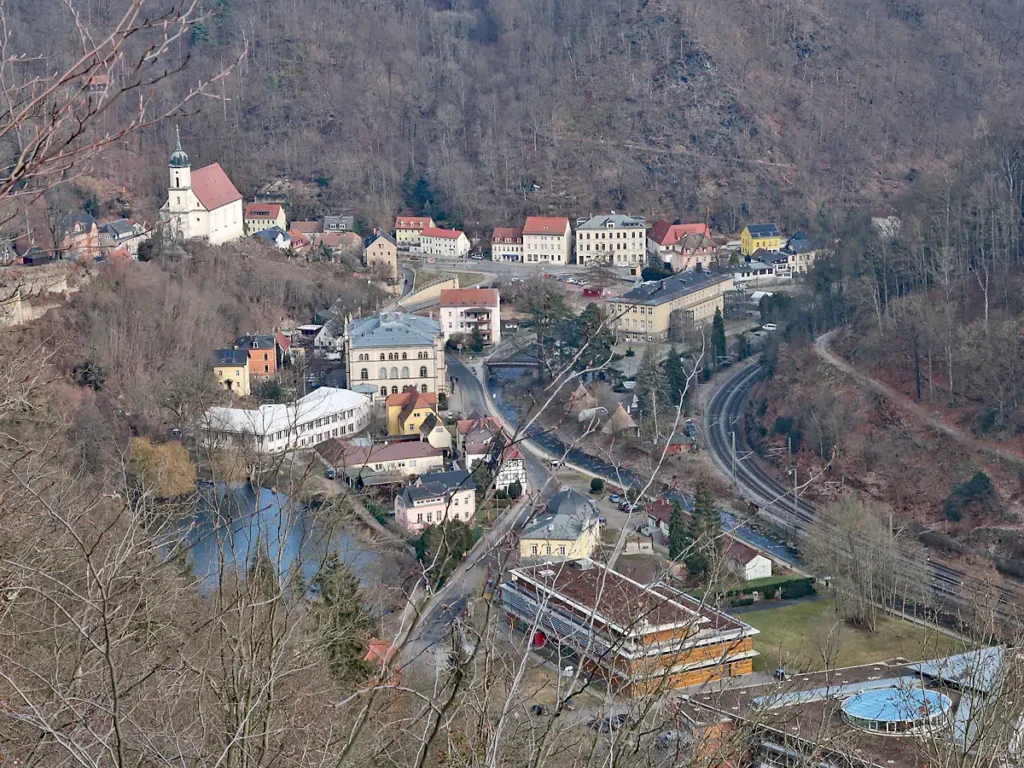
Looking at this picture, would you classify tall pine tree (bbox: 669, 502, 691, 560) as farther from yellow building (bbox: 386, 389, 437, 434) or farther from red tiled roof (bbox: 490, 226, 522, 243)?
red tiled roof (bbox: 490, 226, 522, 243)

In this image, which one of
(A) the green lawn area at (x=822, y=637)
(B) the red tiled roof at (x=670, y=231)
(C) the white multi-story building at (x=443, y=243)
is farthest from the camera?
(C) the white multi-story building at (x=443, y=243)

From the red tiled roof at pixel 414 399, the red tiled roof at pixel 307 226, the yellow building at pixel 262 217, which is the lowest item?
the red tiled roof at pixel 414 399

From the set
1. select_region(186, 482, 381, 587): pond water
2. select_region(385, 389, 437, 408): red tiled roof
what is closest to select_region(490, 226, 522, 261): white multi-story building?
select_region(385, 389, 437, 408): red tiled roof

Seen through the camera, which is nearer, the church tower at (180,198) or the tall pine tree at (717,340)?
the tall pine tree at (717,340)

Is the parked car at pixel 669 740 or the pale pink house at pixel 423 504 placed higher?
the parked car at pixel 669 740

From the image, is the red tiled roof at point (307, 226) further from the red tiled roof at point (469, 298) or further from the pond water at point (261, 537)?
the pond water at point (261, 537)

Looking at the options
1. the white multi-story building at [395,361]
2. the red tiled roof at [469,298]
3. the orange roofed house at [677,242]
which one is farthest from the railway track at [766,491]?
the orange roofed house at [677,242]

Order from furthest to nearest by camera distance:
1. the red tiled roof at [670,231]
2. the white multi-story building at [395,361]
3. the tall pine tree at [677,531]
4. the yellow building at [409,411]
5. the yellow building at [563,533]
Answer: the red tiled roof at [670,231], the white multi-story building at [395,361], the yellow building at [409,411], the tall pine tree at [677,531], the yellow building at [563,533]

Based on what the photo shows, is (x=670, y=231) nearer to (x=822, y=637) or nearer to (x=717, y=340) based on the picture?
(x=717, y=340)
